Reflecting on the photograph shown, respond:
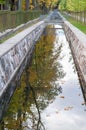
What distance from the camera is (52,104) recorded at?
1097 centimetres

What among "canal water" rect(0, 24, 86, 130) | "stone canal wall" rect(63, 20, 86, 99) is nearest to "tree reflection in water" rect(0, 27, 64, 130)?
"canal water" rect(0, 24, 86, 130)

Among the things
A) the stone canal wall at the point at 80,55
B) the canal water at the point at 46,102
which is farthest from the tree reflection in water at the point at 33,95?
the stone canal wall at the point at 80,55

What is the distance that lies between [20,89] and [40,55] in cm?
892

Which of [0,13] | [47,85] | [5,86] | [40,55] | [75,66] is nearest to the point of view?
[5,86]

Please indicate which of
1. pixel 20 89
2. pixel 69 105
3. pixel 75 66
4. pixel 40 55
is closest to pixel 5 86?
pixel 20 89

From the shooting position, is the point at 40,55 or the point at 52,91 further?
the point at 40,55

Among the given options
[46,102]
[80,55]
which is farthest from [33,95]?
[80,55]

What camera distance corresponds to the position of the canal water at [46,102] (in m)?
9.10

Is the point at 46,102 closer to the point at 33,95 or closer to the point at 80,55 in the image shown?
the point at 33,95

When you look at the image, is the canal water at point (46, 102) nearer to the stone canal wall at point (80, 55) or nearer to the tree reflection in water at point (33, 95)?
the tree reflection in water at point (33, 95)

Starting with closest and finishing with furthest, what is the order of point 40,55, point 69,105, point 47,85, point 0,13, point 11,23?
point 69,105
point 47,85
point 40,55
point 0,13
point 11,23

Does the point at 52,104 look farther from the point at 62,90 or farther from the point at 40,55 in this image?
the point at 40,55

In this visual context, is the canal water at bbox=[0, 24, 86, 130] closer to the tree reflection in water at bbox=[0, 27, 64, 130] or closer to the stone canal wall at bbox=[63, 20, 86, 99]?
the tree reflection in water at bbox=[0, 27, 64, 130]

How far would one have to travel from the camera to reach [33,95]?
11.9m
